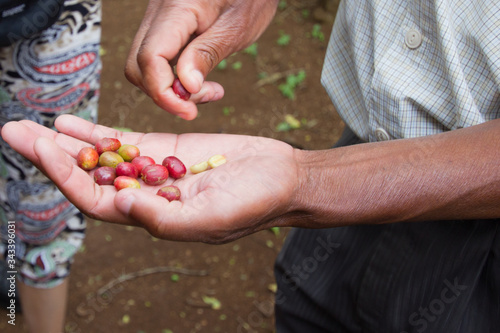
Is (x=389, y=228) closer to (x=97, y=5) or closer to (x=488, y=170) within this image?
(x=488, y=170)

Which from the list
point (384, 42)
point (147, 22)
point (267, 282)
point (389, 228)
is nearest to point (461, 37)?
point (384, 42)

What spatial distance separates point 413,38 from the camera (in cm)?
161

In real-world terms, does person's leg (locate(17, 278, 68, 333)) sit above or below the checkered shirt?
below

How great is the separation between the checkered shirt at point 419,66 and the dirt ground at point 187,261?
166 cm

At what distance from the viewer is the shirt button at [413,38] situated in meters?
1.60

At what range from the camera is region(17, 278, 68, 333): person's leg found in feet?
8.62

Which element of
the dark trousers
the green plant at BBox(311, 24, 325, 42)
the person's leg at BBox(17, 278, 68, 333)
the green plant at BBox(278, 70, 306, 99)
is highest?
the dark trousers

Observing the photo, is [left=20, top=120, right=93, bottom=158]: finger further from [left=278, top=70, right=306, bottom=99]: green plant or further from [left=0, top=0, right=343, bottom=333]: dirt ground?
[left=278, top=70, right=306, bottom=99]: green plant

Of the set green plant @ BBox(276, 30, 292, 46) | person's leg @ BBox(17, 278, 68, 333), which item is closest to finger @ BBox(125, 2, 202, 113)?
person's leg @ BBox(17, 278, 68, 333)

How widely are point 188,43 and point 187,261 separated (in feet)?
6.30

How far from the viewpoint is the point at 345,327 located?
197 cm

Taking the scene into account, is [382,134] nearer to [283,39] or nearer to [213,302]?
[213,302]

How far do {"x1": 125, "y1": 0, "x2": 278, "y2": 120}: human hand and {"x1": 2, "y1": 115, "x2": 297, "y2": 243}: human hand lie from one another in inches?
13.3

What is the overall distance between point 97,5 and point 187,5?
0.53m
